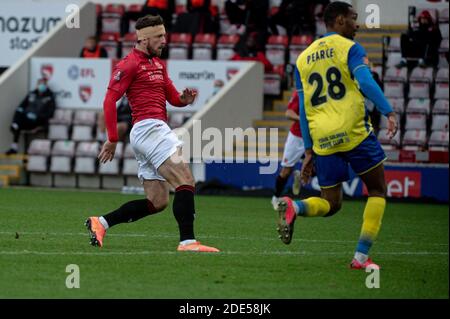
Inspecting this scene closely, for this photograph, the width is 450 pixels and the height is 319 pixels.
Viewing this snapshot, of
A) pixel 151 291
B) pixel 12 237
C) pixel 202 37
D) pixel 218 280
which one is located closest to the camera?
pixel 151 291

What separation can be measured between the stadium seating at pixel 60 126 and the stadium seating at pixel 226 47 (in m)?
3.35

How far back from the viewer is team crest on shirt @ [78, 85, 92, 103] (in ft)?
82.0

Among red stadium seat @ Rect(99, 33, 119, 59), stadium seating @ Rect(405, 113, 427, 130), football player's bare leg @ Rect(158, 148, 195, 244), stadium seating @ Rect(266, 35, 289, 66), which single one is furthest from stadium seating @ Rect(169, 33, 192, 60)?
football player's bare leg @ Rect(158, 148, 195, 244)

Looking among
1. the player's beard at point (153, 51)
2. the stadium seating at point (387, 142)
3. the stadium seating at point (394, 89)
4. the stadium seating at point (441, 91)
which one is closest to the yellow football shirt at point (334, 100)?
the player's beard at point (153, 51)

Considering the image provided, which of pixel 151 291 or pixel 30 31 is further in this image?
pixel 30 31

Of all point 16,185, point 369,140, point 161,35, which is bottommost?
point 16,185

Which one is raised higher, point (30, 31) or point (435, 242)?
point (30, 31)

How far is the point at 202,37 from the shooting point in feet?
83.7

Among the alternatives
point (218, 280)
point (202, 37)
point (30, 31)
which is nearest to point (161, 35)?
point (218, 280)

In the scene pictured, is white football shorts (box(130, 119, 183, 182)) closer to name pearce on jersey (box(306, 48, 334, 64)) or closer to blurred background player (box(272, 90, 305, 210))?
name pearce on jersey (box(306, 48, 334, 64))

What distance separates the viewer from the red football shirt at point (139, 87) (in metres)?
10.6

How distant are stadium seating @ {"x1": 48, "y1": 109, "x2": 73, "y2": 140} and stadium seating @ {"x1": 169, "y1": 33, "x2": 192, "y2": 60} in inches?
98.2
